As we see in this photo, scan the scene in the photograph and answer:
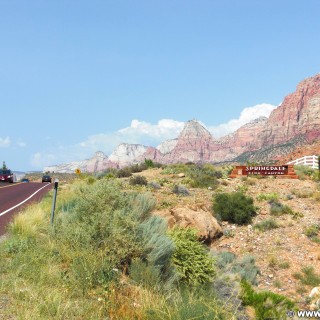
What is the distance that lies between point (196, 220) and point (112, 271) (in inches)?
336

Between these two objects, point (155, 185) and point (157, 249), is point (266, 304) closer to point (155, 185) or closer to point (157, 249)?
point (157, 249)

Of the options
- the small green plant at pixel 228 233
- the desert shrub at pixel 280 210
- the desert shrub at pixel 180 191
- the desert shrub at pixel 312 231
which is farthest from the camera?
the desert shrub at pixel 180 191

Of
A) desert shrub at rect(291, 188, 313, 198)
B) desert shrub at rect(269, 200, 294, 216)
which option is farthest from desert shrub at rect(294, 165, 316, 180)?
desert shrub at rect(269, 200, 294, 216)

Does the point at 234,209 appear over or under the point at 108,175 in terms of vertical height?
under

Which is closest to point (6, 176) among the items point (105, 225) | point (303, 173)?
point (303, 173)

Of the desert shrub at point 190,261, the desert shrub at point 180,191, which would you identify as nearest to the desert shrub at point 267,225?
the desert shrub at point 180,191

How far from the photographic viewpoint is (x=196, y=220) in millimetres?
15609

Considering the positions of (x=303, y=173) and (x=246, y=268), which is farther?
(x=303, y=173)

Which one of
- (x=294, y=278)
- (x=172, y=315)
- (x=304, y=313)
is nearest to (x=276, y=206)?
(x=294, y=278)

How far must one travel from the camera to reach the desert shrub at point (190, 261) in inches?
358

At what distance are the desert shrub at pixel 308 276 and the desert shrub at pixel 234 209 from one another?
16.2 ft

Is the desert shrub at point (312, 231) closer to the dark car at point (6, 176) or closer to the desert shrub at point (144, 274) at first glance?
the desert shrub at point (144, 274)

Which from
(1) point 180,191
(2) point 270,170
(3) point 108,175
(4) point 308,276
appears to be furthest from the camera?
(3) point 108,175

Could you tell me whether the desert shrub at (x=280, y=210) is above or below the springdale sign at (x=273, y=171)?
below
